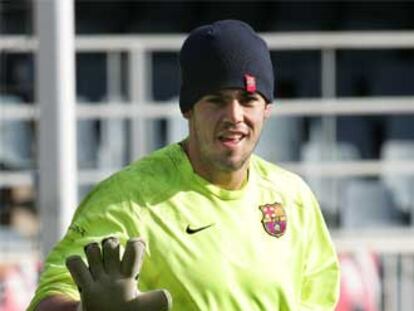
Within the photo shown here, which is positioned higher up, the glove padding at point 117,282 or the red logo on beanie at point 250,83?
the red logo on beanie at point 250,83

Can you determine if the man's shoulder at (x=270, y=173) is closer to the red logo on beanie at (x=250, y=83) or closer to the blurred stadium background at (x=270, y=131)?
the red logo on beanie at (x=250, y=83)

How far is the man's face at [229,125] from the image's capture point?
290 centimetres

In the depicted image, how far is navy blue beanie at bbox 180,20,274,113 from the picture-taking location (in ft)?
9.58

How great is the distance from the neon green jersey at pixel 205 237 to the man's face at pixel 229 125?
102 mm

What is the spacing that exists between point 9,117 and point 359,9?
5.27m

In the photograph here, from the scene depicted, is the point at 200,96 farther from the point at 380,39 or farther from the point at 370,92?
the point at 370,92

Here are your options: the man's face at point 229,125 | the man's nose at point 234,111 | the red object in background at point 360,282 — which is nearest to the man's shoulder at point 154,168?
the man's face at point 229,125

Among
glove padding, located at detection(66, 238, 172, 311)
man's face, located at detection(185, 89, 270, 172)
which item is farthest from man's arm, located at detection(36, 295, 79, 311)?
man's face, located at detection(185, 89, 270, 172)

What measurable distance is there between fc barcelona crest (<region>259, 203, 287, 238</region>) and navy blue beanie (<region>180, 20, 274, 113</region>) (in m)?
0.24

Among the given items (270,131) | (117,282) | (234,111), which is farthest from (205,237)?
(270,131)

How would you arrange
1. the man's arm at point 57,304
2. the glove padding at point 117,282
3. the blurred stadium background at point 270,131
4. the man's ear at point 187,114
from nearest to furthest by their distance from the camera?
the glove padding at point 117,282
the man's arm at point 57,304
the man's ear at point 187,114
the blurred stadium background at point 270,131

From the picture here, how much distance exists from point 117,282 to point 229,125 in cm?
47

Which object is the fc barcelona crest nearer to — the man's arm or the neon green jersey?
the neon green jersey

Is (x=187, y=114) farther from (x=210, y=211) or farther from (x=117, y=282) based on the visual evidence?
(x=117, y=282)
